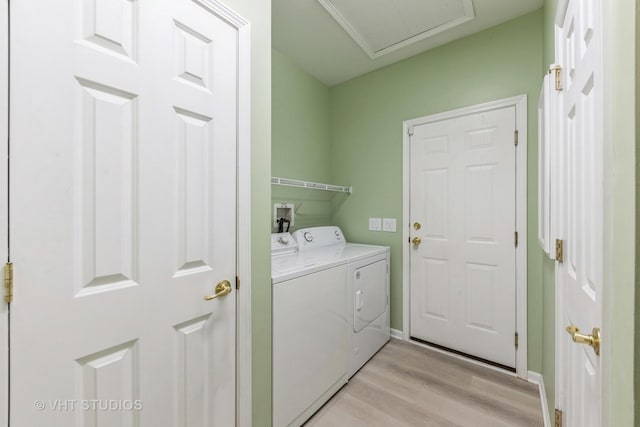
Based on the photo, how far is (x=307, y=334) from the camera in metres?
1.56

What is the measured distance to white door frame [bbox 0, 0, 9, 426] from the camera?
0.64 meters

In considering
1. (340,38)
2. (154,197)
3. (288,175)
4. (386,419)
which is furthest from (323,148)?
(386,419)

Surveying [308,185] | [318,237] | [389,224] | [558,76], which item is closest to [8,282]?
[308,185]

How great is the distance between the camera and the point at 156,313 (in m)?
0.93

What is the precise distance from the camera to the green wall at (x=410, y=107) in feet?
6.29

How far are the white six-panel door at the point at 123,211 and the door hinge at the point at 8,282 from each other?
12 millimetres

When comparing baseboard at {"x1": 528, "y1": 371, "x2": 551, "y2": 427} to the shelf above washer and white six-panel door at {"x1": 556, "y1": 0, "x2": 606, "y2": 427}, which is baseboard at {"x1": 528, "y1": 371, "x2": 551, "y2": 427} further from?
the shelf above washer

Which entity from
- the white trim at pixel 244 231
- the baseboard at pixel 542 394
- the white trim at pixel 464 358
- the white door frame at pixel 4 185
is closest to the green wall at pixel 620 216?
the white trim at pixel 244 231

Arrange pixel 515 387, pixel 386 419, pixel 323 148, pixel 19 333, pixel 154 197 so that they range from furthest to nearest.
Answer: pixel 323 148 → pixel 515 387 → pixel 386 419 → pixel 154 197 → pixel 19 333

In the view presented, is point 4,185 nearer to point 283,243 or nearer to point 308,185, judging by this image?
point 283,243

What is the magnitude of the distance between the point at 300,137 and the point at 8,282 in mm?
2241

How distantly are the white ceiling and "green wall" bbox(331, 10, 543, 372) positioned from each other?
122 millimetres

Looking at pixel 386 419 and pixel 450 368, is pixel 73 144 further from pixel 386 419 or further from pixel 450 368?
pixel 450 368

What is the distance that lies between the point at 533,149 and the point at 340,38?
171 cm
